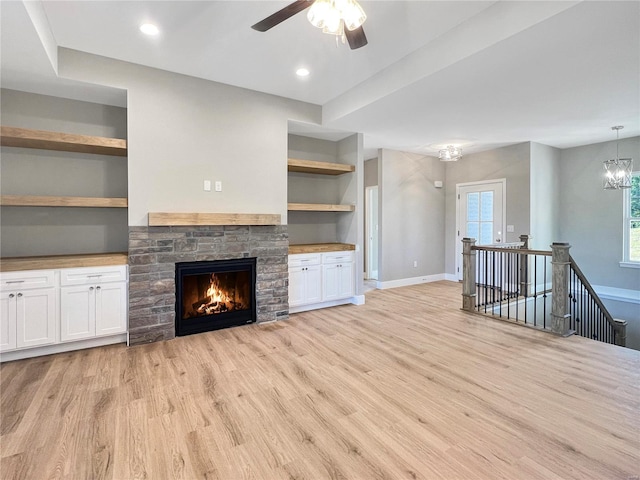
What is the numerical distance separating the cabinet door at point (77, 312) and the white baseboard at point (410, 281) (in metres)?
4.61

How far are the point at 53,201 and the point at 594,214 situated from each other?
8061 millimetres

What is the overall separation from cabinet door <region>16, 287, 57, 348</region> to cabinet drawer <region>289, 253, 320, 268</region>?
8.38ft

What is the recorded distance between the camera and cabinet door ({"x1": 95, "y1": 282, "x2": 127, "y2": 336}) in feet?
10.7

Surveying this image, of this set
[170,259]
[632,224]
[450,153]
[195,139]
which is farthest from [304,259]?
[632,224]

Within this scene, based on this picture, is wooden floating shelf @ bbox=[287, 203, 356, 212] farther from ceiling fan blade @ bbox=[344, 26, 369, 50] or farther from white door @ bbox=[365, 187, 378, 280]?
white door @ bbox=[365, 187, 378, 280]

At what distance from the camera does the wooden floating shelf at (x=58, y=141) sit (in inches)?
117

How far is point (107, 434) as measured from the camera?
1951 mm

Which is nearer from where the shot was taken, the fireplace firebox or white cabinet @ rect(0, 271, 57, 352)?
white cabinet @ rect(0, 271, 57, 352)

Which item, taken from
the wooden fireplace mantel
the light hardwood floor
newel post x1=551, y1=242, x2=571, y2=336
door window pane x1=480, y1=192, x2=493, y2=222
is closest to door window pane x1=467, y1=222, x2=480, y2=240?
door window pane x1=480, y1=192, x2=493, y2=222

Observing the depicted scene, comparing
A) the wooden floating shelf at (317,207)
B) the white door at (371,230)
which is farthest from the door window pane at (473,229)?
the wooden floating shelf at (317,207)

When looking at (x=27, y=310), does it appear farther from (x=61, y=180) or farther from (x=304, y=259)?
(x=304, y=259)

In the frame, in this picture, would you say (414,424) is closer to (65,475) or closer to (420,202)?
(65,475)

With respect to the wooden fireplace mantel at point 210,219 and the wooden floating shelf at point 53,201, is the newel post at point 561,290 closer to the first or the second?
the wooden fireplace mantel at point 210,219

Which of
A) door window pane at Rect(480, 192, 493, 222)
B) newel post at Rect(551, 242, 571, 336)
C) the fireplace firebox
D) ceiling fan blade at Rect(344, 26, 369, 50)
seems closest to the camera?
ceiling fan blade at Rect(344, 26, 369, 50)
